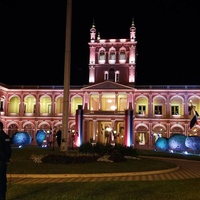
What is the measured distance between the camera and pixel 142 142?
5800cm

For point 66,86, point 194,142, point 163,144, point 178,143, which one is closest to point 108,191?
point 66,86

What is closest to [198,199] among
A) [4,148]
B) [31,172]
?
[4,148]

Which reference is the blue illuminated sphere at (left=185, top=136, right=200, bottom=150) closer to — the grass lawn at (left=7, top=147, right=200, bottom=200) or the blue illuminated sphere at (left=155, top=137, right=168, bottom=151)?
the blue illuminated sphere at (left=155, top=137, right=168, bottom=151)

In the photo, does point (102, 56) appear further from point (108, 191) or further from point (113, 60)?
point (108, 191)

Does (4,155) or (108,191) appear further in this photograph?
(108,191)

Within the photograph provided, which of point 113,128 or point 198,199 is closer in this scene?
point 198,199

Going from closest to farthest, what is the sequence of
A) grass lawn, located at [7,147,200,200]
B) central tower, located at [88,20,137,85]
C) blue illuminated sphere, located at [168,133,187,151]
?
grass lawn, located at [7,147,200,200], blue illuminated sphere, located at [168,133,187,151], central tower, located at [88,20,137,85]

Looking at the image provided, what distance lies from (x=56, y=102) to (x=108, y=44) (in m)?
13.1

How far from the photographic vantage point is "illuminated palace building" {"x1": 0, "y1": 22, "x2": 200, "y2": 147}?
57.3 meters

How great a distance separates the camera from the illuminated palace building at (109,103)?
188ft

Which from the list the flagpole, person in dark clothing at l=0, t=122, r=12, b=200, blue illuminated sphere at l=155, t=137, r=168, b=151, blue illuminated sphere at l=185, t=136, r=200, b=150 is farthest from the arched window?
person in dark clothing at l=0, t=122, r=12, b=200

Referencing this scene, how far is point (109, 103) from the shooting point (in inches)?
2409

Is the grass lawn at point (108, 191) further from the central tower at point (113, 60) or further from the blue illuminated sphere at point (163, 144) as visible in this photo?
the central tower at point (113, 60)

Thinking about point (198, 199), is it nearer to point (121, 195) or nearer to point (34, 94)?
point (121, 195)
